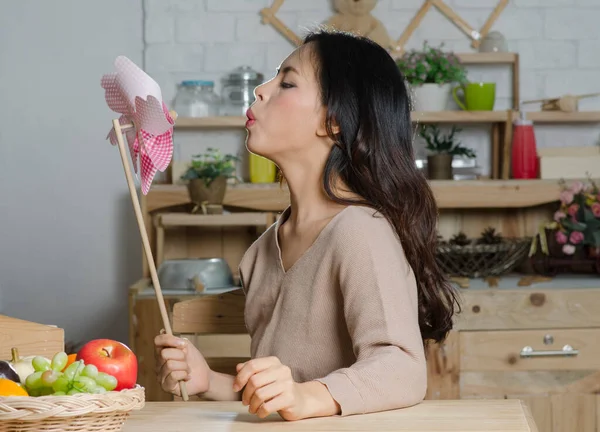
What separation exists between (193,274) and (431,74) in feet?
3.27

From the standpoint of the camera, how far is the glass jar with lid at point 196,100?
119 inches

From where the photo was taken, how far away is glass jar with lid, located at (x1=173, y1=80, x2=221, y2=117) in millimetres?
3025

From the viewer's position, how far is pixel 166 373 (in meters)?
1.19

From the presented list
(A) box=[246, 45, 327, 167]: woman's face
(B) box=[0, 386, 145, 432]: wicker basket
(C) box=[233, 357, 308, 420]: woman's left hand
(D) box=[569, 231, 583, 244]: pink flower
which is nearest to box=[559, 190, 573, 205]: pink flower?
(D) box=[569, 231, 583, 244]: pink flower

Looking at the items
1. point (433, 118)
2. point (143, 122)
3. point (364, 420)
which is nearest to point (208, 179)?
point (433, 118)

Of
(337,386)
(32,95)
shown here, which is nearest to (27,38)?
(32,95)

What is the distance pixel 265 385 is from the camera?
994 millimetres

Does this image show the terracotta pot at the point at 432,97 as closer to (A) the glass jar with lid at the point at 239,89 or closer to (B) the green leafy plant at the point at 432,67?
(B) the green leafy plant at the point at 432,67

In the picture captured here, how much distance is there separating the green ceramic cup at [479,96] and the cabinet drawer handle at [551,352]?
0.84 meters

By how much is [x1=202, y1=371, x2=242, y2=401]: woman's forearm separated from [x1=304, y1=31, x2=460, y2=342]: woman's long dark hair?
315 millimetres

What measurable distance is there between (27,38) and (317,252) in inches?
88.5

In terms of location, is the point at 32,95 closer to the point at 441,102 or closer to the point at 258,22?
the point at 258,22

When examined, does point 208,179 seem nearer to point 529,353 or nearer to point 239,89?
point 239,89

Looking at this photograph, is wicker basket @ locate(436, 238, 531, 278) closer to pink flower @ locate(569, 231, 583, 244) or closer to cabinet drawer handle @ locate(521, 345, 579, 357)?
pink flower @ locate(569, 231, 583, 244)
